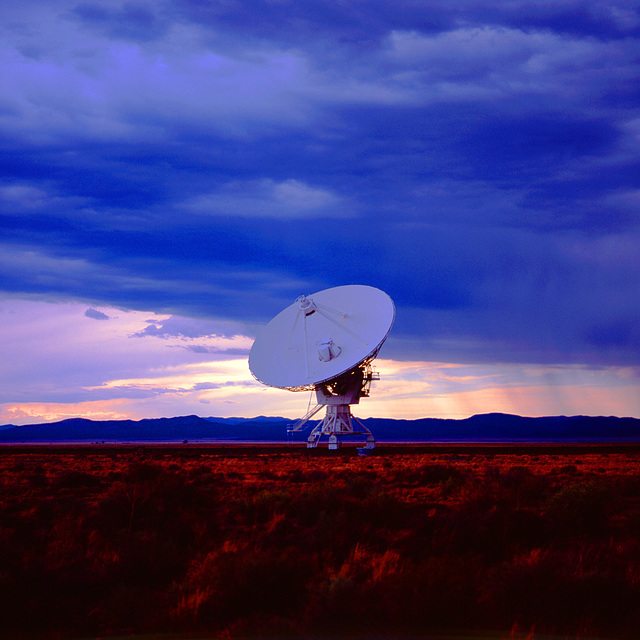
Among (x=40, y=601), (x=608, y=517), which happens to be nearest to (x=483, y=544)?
(x=608, y=517)

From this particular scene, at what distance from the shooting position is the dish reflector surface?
48.1m

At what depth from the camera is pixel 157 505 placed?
56.3ft

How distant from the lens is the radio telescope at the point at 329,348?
4828 centimetres

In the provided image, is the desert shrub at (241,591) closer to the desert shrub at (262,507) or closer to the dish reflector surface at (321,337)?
the desert shrub at (262,507)

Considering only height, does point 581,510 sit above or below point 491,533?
above

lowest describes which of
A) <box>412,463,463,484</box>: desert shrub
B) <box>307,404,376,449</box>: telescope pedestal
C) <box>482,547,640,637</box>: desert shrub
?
<box>482,547,640,637</box>: desert shrub

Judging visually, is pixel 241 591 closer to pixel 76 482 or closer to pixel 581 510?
pixel 581 510

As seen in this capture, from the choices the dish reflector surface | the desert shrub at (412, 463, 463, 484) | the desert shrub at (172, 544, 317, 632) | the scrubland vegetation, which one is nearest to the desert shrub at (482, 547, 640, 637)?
the scrubland vegetation

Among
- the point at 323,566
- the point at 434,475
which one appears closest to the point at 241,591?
the point at 323,566

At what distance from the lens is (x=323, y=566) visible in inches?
444

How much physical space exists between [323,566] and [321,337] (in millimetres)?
39916

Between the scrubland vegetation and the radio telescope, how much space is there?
29538 millimetres

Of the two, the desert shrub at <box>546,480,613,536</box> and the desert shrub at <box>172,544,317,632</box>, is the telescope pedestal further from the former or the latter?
the desert shrub at <box>172,544,317,632</box>

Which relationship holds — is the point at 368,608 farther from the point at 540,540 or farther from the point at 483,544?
the point at 540,540
